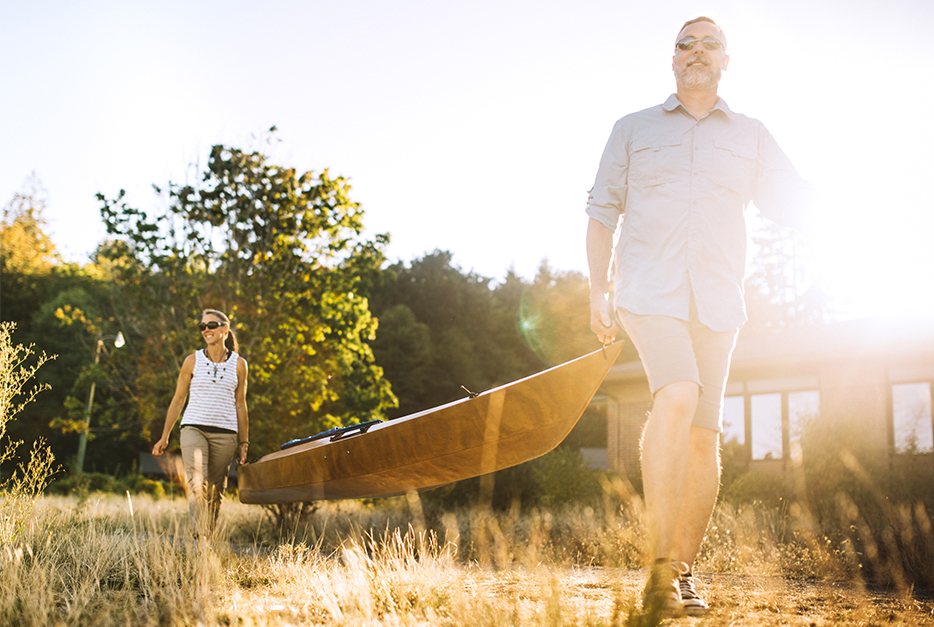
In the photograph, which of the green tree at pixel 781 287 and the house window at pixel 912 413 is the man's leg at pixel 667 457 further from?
the green tree at pixel 781 287

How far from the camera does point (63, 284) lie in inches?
1398

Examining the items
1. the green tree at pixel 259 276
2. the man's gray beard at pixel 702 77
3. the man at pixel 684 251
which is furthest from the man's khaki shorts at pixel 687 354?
the green tree at pixel 259 276

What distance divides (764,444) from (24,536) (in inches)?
598

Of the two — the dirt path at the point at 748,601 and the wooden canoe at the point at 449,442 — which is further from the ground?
the wooden canoe at the point at 449,442

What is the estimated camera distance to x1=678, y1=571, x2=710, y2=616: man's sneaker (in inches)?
83.3

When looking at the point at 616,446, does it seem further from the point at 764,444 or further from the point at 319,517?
the point at 319,517

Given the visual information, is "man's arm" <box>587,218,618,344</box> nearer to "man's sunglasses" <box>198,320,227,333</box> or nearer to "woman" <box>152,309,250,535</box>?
"woman" <box>152,309,250,535</box>

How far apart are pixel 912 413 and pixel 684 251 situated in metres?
13.5

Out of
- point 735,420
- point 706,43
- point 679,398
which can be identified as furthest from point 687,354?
point 735,420

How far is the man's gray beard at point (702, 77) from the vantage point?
108 inches

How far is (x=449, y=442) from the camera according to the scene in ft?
13.5

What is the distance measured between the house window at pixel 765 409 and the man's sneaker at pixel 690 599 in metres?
13.5

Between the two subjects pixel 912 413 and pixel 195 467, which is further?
pixel 912 413

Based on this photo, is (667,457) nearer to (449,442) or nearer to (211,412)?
(449,442)
